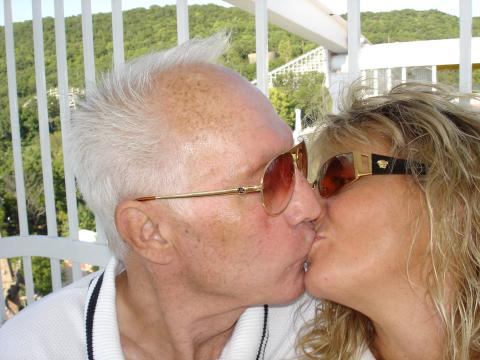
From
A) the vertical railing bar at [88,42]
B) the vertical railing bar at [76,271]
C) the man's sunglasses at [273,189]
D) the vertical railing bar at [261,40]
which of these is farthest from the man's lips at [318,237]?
the vertical railing bar at [76,271]

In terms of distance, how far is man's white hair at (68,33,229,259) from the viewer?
4.86ft

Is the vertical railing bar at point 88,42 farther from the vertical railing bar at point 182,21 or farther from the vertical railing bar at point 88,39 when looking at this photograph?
the vertical railing bar at point 182,21

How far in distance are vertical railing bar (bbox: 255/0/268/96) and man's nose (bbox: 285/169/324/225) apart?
71 cm

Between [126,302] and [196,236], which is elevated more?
[196,236]

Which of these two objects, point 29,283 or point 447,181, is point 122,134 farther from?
point 29,283

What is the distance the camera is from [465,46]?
5.89ft

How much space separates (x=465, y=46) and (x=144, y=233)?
120 centimetres

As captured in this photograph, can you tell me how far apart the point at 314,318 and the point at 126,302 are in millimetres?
677

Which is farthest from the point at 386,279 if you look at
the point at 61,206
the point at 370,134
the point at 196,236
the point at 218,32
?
the point at 61,206

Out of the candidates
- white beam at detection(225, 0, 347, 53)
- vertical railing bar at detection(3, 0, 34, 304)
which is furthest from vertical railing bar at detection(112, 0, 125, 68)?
vertical railing bar at detection(3, 0, 34, 304)

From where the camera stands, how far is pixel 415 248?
1.47 m

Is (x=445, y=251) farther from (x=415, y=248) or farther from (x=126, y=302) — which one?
(x=126, y=302)

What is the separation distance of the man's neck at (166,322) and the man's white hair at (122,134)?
25 cm

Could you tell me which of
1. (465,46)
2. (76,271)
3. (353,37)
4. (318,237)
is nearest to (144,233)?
(318,237)
